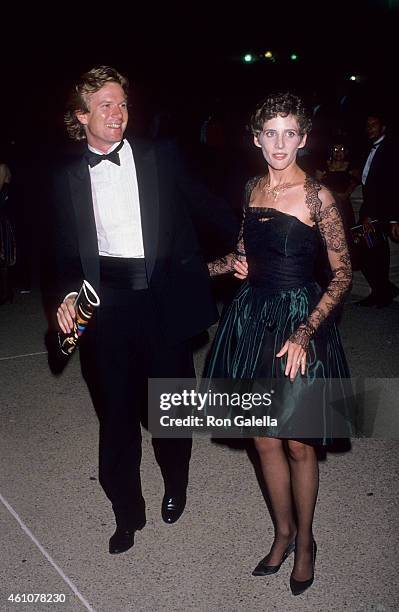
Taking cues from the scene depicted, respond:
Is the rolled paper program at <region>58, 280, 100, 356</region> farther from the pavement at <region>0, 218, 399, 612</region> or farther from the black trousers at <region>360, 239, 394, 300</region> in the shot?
the black trousers at <region>360, 239, 394, 300</region>

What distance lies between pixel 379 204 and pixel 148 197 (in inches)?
184

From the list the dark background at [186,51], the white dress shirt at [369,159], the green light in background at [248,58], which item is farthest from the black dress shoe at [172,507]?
the green light in background at [248,58]

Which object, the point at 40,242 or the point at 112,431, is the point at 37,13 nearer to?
the point at 40,242

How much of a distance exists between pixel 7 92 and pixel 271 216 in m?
27.5

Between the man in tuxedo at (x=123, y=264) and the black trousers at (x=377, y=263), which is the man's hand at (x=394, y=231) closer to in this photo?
the black trousers at (x=377, y=263)

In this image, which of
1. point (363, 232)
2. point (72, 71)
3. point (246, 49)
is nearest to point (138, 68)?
point (72, 71)

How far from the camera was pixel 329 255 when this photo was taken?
281cm

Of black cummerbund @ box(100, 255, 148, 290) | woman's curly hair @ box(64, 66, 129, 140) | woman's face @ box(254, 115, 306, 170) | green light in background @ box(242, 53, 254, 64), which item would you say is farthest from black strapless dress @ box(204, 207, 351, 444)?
green light in background @ box(242, 53, 254, 64)

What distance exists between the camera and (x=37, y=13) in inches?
1093

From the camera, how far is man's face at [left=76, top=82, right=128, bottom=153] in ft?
9.50

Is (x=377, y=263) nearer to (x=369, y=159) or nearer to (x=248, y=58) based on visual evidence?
(x=369, y=159)

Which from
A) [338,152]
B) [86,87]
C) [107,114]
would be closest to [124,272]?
[107,114]

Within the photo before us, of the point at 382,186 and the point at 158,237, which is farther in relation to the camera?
the point at 382,186

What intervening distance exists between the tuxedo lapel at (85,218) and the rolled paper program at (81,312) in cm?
12
